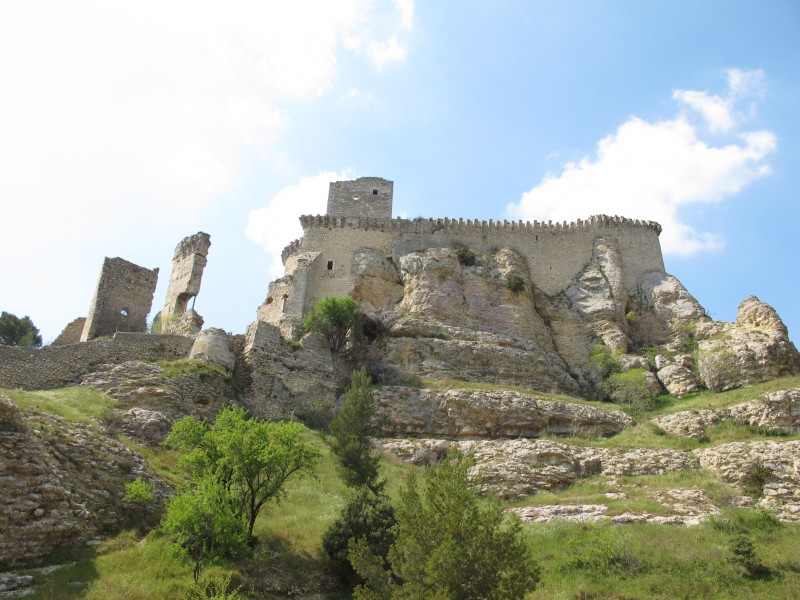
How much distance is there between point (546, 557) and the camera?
17375 mm

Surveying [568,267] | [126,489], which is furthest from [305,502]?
[568,267]

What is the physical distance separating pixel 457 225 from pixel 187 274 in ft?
54.2

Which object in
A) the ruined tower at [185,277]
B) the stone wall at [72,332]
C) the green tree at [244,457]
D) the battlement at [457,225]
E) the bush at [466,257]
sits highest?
the battlement at [457,225]

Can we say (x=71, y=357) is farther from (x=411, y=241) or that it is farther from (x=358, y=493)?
(x=411, y=241)

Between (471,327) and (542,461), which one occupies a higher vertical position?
(471,327)

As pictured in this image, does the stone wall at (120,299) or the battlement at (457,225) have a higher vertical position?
the battlement at (457,225)

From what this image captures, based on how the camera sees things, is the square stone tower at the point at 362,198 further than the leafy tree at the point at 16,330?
Yes

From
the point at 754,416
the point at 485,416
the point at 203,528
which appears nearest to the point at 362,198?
the point at 485,416

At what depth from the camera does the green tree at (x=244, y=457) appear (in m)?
17.3

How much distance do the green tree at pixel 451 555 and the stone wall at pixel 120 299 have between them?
22887 mm

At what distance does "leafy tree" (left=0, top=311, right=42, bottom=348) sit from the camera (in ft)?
133

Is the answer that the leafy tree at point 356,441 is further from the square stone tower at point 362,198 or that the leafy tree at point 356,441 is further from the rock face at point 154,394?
the square stone tower at point 362,198

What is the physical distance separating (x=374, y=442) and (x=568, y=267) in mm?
21579

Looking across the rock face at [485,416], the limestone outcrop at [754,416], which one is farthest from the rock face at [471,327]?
the limestone outcrop at [754,416]
